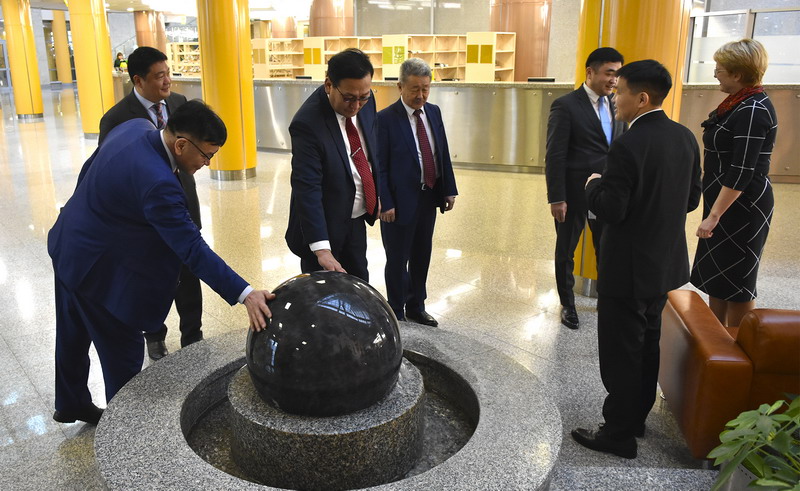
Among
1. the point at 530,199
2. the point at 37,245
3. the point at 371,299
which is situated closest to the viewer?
the point at 371,299

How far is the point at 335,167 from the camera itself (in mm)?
3473

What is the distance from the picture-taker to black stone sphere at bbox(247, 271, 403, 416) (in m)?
2.32

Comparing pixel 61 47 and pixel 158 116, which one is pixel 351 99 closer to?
pixel 158 116

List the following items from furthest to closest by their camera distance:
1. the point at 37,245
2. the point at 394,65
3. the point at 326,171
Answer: the point at 394,65
the point at 37,245
the point at 326,171

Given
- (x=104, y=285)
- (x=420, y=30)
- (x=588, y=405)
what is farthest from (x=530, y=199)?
(x=420, y=30)

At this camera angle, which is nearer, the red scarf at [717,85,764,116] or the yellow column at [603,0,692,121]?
the red scarf at [717,85,764,116]

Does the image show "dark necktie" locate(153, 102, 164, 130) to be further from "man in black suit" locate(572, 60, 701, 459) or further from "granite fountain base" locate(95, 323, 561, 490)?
"man in black suit" locate(572, 60, 701, 459)

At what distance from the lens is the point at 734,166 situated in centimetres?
360

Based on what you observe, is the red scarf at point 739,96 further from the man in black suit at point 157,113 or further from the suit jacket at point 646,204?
the man in black suit at point 157,113

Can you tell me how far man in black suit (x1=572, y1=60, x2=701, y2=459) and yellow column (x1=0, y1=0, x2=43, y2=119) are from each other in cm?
2028

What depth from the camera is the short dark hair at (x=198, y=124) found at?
2631 millimetres

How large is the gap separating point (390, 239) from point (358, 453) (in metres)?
2.27

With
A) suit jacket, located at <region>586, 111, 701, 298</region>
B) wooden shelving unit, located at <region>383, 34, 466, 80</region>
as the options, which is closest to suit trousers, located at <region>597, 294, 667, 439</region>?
suit jacket, located at <region>586, 111, 701, 298</region>

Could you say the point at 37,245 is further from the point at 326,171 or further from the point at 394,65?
the point at 394,65
